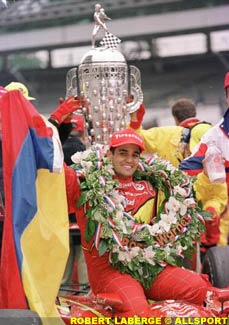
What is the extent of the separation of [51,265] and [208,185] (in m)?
1.64

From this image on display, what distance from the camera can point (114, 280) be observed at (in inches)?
125

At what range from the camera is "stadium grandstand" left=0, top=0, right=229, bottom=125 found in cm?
1178

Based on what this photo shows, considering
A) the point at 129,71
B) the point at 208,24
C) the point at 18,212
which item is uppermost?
the point at 208,24

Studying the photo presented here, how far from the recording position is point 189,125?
192 inches

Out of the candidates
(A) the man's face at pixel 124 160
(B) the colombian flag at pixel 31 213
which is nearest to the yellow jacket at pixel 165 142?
(A) the man's face at pixel 124 160

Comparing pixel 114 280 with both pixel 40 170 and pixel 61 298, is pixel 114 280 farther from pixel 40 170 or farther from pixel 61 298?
pixel 40 170

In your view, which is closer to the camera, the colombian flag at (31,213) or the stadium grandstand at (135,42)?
the colombian flag at (31,213)

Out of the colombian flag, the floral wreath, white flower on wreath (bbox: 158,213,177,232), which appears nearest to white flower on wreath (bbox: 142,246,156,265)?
the floral wreath

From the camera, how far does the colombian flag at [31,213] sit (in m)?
2.81

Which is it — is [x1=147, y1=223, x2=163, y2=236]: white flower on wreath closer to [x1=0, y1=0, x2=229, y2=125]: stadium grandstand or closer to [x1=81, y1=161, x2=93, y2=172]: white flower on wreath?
[x1=81, y1=161, x2=93, y2=172]: white flower on wreath

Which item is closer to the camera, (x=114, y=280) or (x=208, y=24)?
(x=114, y=280)

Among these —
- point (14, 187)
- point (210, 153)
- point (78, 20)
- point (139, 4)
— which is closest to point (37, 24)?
point (78, 20)

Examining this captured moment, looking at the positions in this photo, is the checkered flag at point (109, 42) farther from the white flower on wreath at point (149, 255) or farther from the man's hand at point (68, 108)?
the white flower on wreath at point (149, 255)

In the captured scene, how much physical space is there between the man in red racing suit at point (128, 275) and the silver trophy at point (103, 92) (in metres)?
0.79
